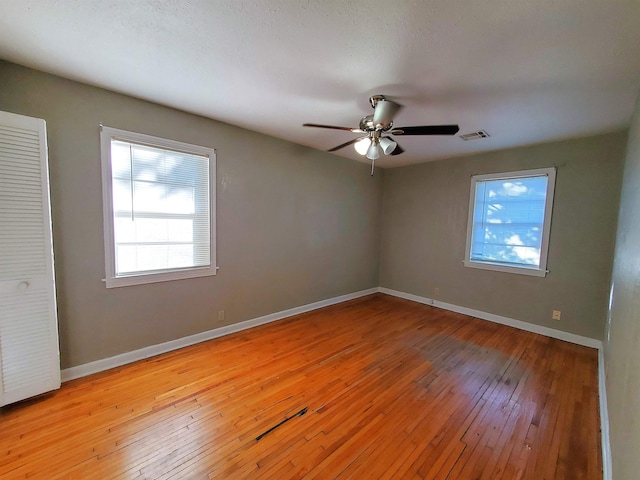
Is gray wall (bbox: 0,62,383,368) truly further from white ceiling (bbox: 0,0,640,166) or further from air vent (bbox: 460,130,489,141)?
air vent (bbox: 460,130,489,141)

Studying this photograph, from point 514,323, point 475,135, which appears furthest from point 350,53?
point 514,323

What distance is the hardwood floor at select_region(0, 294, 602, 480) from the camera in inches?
60.1

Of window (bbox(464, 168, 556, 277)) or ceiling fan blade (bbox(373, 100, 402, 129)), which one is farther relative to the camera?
window (bbox(464, 168, 556, 277))

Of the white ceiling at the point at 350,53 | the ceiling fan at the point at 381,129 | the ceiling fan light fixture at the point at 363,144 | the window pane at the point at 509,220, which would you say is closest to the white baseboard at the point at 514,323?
the window pane at the point at 509,220

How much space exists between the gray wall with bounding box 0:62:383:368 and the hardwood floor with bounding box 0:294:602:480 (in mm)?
422

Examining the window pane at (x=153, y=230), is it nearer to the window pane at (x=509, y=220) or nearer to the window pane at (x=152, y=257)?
the window pane at (x=152, y=257)

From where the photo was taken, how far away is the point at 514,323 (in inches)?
147

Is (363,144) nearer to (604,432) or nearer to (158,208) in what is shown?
(158,208)

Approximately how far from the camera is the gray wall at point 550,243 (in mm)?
3094

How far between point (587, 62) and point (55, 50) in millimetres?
3545

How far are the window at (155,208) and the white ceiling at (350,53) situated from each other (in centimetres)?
50

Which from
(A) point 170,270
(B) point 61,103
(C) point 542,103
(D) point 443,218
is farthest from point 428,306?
(B) point 61,103

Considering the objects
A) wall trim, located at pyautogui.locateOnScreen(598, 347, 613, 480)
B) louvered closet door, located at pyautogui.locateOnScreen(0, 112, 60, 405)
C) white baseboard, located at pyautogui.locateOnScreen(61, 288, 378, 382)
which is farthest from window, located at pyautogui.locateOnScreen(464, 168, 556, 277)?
louvered closet door, located at pyautogui.locateOnScreen(0, 112, 60, 405)

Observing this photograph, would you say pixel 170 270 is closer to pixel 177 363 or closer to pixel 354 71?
pixel 177 363
